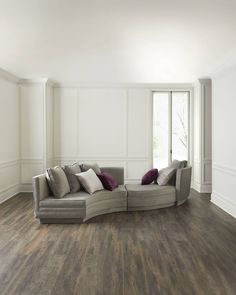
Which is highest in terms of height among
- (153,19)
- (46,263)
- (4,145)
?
(153,19)

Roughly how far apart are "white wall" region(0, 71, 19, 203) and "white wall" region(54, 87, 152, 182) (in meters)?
1.09

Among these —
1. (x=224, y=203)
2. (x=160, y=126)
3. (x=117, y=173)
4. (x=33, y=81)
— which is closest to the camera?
(x=224, y=203)

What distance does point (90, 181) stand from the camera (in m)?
5.50

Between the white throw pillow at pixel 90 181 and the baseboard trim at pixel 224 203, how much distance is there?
2.15 meters

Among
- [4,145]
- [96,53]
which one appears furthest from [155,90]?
[4,145]

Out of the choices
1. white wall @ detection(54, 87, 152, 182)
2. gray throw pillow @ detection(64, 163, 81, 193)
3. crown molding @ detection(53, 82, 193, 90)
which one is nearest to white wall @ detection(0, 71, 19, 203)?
white wall @ detection(54, 87, 152, 182)

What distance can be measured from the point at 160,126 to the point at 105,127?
1.37 m

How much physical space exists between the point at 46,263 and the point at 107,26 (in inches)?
110

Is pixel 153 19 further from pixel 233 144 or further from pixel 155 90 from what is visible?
pixel 155 90

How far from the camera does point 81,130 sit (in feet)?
26.8

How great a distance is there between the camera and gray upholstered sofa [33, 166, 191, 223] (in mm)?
4867

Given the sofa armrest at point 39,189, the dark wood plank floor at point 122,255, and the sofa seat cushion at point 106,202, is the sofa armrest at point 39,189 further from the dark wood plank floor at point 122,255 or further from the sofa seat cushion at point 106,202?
the sofa seat cushion at point 106,202

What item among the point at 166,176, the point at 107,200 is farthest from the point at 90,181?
the point at 166,176

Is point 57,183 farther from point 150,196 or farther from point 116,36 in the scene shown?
point 116,36
